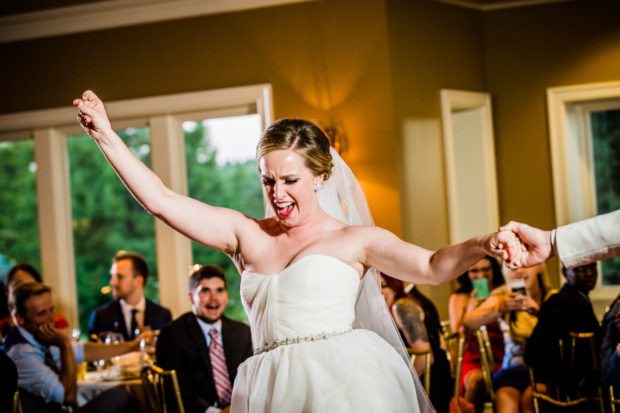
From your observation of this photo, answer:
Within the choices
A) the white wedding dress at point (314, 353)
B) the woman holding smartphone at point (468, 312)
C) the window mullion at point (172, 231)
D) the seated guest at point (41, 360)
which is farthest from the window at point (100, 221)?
the white wedding dress at point (314, 353)

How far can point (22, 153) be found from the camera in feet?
42.8

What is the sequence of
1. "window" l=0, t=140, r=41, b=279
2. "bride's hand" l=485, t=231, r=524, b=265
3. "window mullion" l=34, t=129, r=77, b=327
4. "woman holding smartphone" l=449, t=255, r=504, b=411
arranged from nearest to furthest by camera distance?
"bride's hand" l=485, t=231, r=524, b=265 → "woman holding smartphone" l=449, t=255, r=504, b=411 → "window mullion" l=34, t=129, r=77, b=327 → "window" l=0, t=140, r=41, b=279

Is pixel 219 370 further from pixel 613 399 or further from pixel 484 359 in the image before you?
pixel 613 399

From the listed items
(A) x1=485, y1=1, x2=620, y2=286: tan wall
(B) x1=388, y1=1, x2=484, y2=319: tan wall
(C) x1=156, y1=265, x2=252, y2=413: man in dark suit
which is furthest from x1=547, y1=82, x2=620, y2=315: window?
(C) x1=156, y1=265, x2=252, y2=413: man in dark suit

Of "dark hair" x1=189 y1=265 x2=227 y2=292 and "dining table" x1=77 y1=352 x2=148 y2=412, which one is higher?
"dark hair" x1=189 y1=265 x2=227 y2=292

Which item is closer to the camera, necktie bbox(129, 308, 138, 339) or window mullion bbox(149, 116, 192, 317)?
necktie bbox(129, 308, 138, 339)

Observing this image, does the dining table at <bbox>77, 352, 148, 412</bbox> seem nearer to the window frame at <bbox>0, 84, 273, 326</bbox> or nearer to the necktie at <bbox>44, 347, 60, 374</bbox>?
the necktie at <bbox>44, 347, 60, 374</bbox>

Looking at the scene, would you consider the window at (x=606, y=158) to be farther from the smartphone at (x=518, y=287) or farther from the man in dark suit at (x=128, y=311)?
the man in dark suit at (x=128, y=311)

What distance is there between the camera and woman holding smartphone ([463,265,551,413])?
177 inches

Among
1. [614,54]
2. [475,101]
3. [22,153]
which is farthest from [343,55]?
[22,153]

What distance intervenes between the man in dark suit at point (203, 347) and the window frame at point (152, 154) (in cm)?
176

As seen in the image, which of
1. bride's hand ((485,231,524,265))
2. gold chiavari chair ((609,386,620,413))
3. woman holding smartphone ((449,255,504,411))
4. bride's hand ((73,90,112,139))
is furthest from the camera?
woman holding smartphone ((449,255,504,411))

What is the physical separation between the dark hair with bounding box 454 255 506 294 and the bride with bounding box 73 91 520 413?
9.56 ft

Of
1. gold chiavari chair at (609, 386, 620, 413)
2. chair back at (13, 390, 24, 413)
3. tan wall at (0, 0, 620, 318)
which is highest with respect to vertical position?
tan wall at (0, 0, 620, 318)
